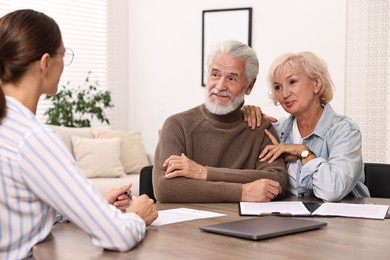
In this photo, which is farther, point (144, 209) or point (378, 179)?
point (378, 179)

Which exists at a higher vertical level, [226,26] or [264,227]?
[226,26]

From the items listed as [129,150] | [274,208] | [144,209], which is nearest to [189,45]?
[129,150]

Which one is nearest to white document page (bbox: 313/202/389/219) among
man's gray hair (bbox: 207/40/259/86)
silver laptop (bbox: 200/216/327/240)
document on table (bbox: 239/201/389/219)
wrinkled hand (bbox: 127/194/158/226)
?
document on table (bbox: 239/201/389/219)

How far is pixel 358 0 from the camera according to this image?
17.0 ft

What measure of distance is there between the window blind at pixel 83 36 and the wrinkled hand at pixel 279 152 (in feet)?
13.2

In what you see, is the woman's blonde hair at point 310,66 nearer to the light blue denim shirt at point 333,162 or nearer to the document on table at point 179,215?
the light blue denim shirt at point 333,162

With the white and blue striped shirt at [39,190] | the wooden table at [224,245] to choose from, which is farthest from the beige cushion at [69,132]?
the white and blue striped shirt at [39,190]

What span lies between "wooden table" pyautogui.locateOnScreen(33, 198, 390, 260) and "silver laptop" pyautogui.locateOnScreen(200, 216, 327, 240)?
0.02 m

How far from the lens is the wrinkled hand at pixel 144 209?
172cm

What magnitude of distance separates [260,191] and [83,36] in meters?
4.55

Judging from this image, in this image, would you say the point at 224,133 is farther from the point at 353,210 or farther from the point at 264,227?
the point at 264,227

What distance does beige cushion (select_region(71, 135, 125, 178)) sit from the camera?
5414 millimetres

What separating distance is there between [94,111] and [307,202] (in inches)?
156

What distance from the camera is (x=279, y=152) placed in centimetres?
260
